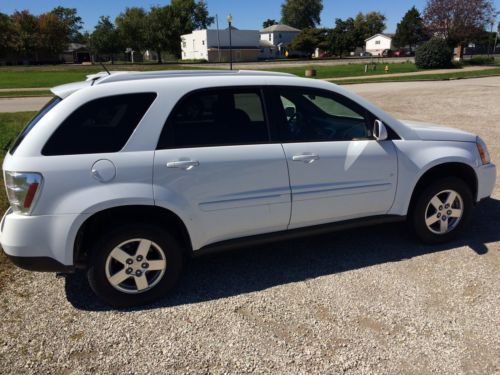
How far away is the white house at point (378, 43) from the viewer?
98.8 m

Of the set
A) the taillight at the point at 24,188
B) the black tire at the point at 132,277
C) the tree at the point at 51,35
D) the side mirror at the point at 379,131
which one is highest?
the tree at the point at 51,35

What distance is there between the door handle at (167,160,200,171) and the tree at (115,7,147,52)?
296ft

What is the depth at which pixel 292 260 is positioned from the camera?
4238 mm

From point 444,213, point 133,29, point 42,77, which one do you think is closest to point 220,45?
point 133,29

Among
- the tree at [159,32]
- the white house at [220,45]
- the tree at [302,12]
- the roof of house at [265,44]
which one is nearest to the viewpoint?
the tree at [159,32]

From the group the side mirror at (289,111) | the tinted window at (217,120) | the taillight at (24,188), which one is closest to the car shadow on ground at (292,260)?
the taillight at (24,188)

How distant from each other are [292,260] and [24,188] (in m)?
2.40

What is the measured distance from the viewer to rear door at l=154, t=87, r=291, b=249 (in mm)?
3338

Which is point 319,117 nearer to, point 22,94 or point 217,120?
point 217,120

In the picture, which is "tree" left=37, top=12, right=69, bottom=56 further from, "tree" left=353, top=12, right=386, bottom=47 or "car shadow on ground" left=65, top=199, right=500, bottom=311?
"car shadow on ground" left=65, top=199, right=500, bottom=311

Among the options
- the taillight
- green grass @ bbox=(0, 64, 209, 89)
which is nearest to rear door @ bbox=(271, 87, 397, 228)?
the taillight

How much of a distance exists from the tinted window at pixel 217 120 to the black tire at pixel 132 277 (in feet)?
2.22

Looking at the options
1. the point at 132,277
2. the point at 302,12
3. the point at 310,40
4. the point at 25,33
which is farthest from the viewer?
the point at 302,12

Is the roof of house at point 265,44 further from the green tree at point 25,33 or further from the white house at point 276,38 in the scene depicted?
the green tree at point 25,33
